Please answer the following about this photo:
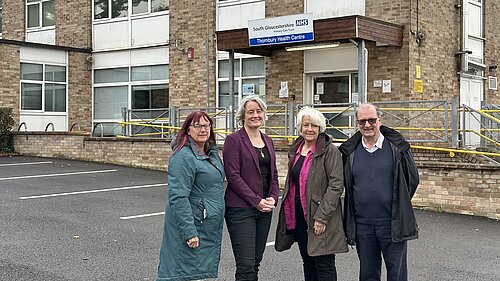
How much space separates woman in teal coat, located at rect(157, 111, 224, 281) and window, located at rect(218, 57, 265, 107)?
1288 cm

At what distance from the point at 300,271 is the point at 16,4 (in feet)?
69.5

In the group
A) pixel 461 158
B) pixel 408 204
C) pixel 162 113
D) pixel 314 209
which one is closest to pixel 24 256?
pixel 314 209

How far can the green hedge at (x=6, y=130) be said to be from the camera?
19672 mm

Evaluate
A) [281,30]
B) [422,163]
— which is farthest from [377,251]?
[281,30]

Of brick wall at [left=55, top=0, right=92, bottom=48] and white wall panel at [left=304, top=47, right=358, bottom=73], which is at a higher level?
brick wall at [left=55, top=0, right=92, bottom=48]

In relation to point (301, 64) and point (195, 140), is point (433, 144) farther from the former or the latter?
point (195, 140)

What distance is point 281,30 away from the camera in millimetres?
14586

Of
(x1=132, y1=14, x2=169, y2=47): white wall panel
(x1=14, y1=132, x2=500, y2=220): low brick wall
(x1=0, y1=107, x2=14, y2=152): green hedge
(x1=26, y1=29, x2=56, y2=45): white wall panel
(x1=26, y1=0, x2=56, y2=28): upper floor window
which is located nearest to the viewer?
(x1=14, y1=132, x2=500, y2=220): low brick wall

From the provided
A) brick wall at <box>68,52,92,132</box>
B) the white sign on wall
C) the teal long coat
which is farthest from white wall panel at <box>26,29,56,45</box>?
the teal long coat

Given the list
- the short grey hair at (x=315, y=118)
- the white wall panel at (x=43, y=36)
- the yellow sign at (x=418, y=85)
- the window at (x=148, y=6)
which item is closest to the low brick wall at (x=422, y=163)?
the yellow sign at (x=418, y=85)

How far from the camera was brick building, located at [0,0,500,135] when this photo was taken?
15.3 meters

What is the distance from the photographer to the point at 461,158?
41.3 ft

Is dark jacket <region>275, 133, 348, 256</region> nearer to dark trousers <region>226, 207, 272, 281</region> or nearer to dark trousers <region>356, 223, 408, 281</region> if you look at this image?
dark trousers <region>356, 223, 408, 281</region>

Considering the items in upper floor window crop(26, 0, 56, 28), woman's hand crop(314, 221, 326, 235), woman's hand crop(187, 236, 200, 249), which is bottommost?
woman's hand crop(187, 236, 200, 249)
